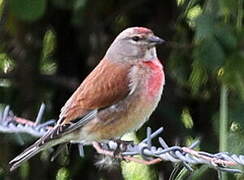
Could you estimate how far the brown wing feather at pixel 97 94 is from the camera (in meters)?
3.53

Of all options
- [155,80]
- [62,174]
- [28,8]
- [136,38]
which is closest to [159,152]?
[155,80]

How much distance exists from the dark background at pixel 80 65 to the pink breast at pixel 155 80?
22 cm

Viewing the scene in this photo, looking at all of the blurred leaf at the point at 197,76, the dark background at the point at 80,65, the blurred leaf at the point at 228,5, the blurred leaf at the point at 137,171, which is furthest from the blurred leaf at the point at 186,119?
the blurred leaf at the point at 228,5

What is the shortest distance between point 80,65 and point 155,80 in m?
1.12

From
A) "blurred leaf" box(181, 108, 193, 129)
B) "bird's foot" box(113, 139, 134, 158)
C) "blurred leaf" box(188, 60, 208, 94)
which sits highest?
"blurred leaf" box(188, 60, 208, 94)

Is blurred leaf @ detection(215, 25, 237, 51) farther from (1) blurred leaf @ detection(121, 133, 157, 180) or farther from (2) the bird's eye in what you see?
(1) blurred leaf @ detection(121, 133, 157, 180)

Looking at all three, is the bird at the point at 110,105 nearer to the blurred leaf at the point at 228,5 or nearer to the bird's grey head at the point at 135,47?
the bird's grey head at the point at 135,47

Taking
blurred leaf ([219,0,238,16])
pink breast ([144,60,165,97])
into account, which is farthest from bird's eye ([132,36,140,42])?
blurred leaf ([219,0,238,16])

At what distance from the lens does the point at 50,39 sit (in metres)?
4.57

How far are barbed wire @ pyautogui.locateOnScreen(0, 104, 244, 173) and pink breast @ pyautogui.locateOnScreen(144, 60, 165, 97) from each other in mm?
219

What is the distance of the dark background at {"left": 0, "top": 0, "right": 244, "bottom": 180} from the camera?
4145 millimetres

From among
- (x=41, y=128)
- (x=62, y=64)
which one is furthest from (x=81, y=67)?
(x=41, y=128)

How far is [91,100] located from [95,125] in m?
0.10

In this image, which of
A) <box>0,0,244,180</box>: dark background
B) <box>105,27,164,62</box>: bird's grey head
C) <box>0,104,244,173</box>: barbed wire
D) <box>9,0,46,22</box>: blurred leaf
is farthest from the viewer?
<box>0,0,244,180</box>: dark background
